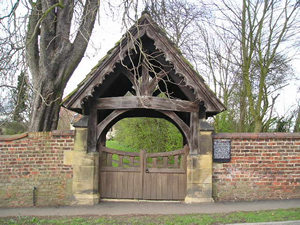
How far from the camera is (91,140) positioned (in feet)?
22.0

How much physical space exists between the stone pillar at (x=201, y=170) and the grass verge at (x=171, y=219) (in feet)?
3.18

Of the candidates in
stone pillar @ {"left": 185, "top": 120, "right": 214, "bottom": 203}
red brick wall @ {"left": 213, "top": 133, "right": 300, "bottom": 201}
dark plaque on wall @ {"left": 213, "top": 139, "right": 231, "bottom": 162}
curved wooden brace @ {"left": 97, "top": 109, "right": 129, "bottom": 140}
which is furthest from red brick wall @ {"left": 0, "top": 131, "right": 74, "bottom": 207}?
red brick wall @ {"left": 213, "top": 133, "right": 300, "bottom": 201}

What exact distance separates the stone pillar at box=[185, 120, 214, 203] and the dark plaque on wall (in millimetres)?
164

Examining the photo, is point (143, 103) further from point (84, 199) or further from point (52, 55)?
point (52, 55)

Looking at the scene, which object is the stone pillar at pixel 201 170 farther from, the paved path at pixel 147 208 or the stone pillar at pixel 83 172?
the stone pillar at pixel 83 172

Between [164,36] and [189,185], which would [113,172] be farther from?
[164,36]

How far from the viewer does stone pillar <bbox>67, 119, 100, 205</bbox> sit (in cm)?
650

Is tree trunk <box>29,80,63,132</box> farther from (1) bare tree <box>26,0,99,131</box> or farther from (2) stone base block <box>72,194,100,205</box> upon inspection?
(2) stone base block <box>72,194,100,205</box>

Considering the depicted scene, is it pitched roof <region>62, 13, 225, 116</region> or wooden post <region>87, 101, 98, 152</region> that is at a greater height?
pitched roof <region>62, 13, 225, 116</region>

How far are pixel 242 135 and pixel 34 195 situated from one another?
212 inches

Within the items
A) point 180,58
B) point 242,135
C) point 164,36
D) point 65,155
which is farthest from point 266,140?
point 65,155

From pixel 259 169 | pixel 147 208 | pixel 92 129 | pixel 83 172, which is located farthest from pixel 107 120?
pixel 259 169

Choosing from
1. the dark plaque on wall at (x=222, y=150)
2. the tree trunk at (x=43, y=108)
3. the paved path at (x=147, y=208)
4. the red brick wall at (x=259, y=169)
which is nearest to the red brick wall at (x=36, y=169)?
the paved path at (x=147, y=208)

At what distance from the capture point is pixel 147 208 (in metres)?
6.28
